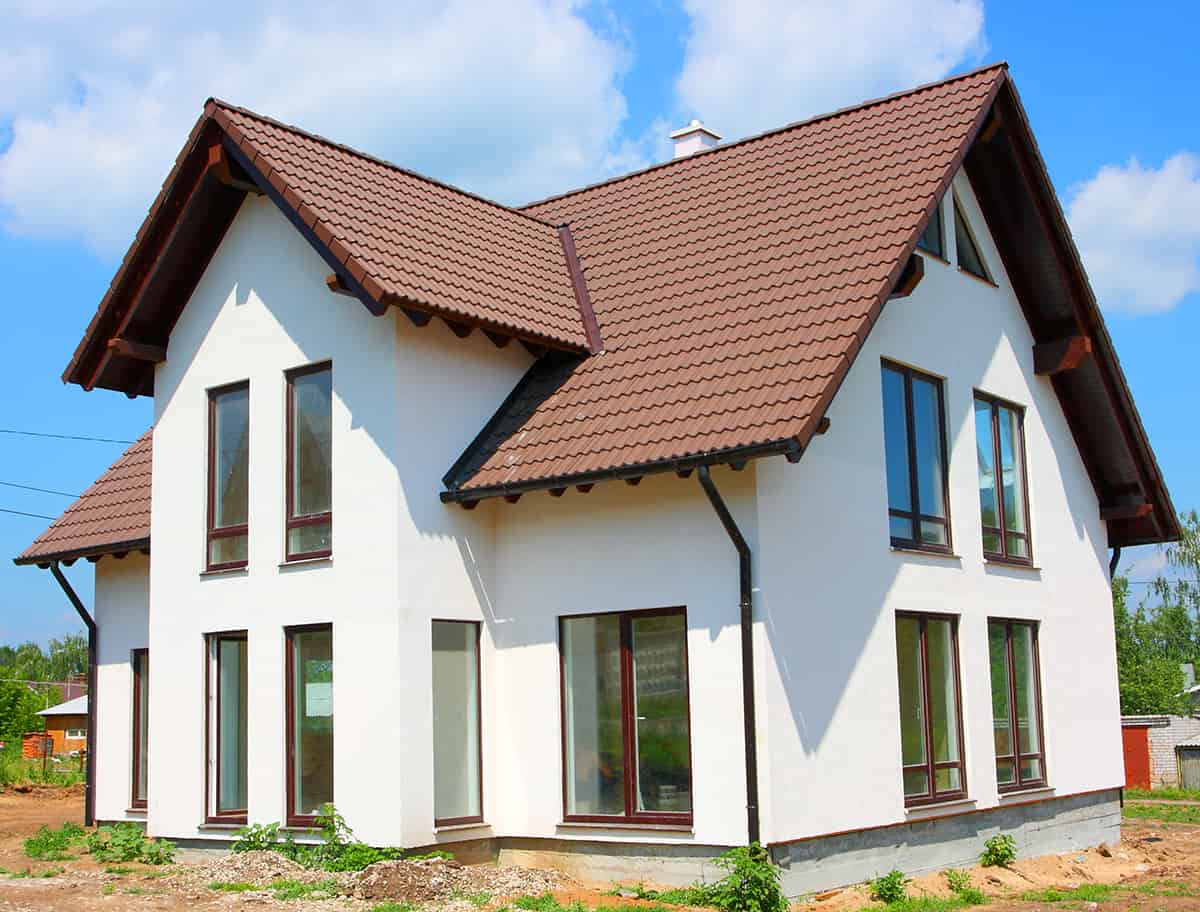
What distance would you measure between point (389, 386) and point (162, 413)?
376 cm

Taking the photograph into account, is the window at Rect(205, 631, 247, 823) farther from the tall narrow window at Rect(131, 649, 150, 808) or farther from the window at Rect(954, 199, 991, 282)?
the window at Rect(954, 199, 991, 282)

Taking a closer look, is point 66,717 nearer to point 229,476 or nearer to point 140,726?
point 140,726

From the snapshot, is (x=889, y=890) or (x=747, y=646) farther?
(x=889, y=890)

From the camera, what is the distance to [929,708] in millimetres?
14594

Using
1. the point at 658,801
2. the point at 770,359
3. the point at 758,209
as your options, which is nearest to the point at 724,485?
the point at 770,359

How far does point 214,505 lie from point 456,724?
3.85m

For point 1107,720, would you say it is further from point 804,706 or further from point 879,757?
point 804,706

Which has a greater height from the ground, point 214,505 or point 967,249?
point 967,249

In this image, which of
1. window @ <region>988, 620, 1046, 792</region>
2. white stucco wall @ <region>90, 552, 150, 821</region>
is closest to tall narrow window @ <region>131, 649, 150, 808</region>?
white stucco wall @ <region>90, 552, 150, 821</region>

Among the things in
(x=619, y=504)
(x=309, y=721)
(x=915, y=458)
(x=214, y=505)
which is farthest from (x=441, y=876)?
(x=915, y=458)

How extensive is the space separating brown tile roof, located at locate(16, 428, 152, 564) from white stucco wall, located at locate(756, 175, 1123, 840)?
854cm

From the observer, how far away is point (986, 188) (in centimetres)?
1700

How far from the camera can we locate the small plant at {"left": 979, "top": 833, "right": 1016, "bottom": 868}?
1491cm

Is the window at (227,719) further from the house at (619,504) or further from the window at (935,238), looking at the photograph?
the window at (935,238)
